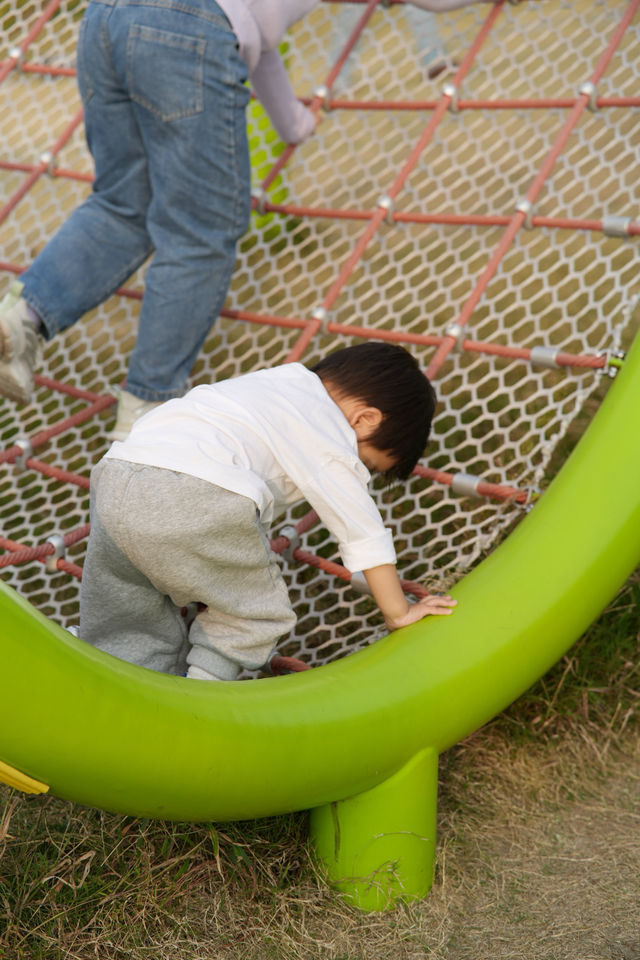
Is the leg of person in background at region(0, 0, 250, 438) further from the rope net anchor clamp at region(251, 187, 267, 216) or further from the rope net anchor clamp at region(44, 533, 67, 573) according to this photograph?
the rope net anchor clamp at region(251, 187, 267, 216)

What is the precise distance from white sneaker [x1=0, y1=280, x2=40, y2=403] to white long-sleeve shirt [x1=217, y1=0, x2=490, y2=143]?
546mm

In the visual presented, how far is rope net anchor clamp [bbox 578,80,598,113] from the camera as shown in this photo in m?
2.12

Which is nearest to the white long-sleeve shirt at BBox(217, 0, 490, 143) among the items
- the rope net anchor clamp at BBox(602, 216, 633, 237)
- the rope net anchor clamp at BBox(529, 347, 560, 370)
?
the rope net anchor clamp at BBox(602, 216, 633, 237)

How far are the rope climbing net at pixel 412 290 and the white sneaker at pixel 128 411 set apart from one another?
125 mm

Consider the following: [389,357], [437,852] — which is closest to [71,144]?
[389,357]

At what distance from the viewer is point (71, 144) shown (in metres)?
3.35

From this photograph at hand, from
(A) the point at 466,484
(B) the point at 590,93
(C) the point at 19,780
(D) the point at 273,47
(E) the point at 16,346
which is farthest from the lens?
(B) the point at 590,93

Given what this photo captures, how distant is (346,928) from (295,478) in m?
0.54

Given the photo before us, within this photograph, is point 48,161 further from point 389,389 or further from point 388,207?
point 389,389

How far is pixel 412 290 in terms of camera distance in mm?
2236

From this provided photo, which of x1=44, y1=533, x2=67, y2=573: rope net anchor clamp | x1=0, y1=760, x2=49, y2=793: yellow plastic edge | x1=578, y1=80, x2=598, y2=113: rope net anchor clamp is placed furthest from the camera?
x1=578, y1=80, x2=598, y2=113: rope net anchor clamp

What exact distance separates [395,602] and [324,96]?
142 cm

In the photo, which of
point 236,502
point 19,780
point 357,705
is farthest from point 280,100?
point 19,780

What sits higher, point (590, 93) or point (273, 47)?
point (273, 47)
